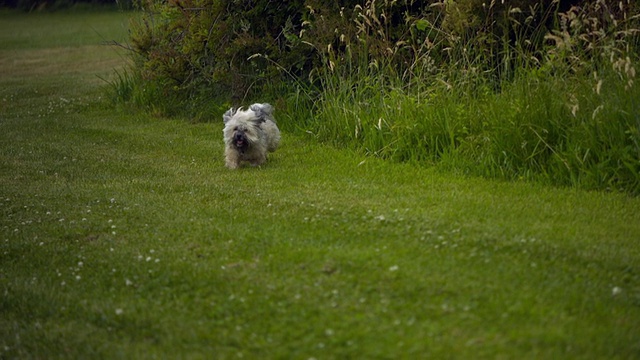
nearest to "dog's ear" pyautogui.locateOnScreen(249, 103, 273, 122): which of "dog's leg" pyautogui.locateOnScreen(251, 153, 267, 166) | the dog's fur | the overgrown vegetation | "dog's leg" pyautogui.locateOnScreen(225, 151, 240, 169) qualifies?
the dog's fur

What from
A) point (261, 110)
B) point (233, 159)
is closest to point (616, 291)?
point (233, 159)

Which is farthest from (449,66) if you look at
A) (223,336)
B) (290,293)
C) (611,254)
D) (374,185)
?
(223,336)

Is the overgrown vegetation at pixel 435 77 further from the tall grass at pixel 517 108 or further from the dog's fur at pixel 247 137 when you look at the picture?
the dog's fur at pixel 247 137

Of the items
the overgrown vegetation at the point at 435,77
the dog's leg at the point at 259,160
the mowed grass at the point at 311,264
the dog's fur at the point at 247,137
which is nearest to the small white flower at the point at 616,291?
the mowed grass at the point at 311,264

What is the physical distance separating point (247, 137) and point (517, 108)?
3208mm

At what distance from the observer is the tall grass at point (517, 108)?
758cm

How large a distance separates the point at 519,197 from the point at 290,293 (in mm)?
2949

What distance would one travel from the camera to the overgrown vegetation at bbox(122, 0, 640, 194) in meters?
7.77

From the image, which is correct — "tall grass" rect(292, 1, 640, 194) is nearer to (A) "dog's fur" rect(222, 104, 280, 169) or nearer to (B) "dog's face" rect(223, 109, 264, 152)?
(A) "dog's fur" rect(222, 104, 280, 169)

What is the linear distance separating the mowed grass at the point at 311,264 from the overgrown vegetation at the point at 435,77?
0.48 meters

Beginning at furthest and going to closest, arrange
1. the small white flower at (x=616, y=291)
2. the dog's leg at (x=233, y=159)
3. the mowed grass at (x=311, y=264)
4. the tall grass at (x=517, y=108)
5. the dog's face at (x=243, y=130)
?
the dog's leg at (x=233, y=159) < the dog's face at (x=243, y=130) < the tall grass at (x=517, y=108) < the small white flower at (x=616, y=291) < the mowed grass at (x=311, y=264)

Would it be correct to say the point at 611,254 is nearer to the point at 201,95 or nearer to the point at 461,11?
the point at 461,11

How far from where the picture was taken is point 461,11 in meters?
9.29

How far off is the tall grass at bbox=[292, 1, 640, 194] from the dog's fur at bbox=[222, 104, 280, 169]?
3.65 feet
